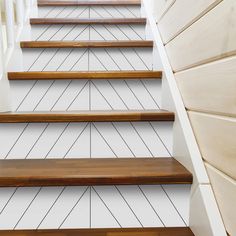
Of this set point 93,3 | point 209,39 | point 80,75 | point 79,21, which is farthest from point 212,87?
point 93,3

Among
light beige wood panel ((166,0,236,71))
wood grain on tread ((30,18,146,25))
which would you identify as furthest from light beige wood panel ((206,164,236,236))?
wood grain on tread ((30,18,146,25))

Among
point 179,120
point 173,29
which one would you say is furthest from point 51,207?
point 173,29

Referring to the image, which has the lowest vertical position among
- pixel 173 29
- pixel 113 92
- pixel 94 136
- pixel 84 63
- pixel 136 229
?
pixel 136 229

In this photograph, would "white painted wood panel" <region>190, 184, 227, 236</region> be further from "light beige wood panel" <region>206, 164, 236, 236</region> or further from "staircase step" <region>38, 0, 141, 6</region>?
"staircase step" <region>38, 0, 141, 6</region>

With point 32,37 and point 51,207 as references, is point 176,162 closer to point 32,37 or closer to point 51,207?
point 51,207

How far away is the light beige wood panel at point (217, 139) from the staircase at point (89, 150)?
14 centimetres

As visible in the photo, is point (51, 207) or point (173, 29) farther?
point (173, 29)

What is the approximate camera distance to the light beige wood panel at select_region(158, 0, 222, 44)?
3.49 ft

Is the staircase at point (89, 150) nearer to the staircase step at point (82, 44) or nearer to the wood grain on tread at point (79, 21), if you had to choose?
the staircase step at point (82, 44)

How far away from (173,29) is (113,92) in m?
0.44

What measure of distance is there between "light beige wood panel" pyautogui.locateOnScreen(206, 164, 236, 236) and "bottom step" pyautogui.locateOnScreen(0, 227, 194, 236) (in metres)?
0.22

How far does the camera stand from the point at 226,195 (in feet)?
2.90

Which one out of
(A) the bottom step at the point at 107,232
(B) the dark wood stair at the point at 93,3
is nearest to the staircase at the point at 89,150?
(A) the bottom step at the point at 107,232

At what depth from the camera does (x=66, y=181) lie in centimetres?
108
